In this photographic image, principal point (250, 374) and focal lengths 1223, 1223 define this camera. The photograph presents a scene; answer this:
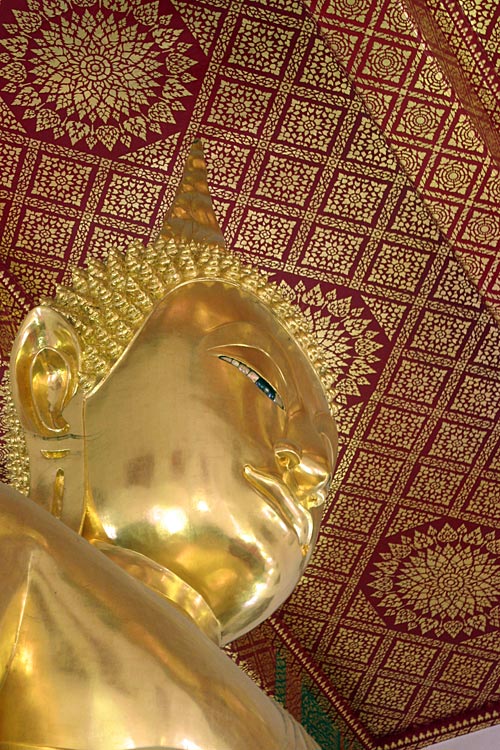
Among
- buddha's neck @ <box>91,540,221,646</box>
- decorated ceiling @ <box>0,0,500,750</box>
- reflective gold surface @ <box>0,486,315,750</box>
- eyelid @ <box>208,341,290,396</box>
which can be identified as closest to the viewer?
reflective gold surface @ <box>0,486,315,750</box>

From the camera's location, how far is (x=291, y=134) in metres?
2.54

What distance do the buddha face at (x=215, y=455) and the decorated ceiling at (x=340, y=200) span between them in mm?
796

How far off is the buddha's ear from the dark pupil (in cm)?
27

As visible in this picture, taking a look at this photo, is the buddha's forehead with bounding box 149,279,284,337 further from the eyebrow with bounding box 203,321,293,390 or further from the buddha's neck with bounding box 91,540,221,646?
the buddha's neck with bounding box 91,540,221,646

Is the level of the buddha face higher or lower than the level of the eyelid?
lower

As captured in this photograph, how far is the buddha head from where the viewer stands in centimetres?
162

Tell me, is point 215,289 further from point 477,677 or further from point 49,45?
point 477,677

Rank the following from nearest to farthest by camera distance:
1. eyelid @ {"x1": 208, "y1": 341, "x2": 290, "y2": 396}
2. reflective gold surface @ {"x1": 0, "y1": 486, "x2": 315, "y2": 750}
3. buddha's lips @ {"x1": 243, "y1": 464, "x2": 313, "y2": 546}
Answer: reflective gold surface @ {"x1": 0, "y1": 486, "x2": 315, "y2": 750}, buddha's lips @ {"x1": 243, "y1": 464, "x2": 313, "y2": 546}, eyelid @ {"x1": 208, "y1": 341, "x2": 290, "y2": 396}

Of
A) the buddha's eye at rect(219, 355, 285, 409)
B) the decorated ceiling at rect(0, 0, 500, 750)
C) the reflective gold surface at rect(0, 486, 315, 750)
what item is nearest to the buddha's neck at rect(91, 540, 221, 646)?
the reflective gold surface at rect(0, 486, 315, 750)

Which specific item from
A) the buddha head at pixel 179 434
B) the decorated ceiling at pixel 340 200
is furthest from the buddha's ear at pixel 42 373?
the decorated ceiling at pixel 340 200

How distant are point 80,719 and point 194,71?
1.51m

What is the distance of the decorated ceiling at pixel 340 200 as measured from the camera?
2.42 m

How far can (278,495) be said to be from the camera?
167cm

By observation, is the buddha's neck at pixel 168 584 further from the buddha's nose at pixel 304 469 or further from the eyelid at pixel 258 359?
the eyelid at pixel 258 359
